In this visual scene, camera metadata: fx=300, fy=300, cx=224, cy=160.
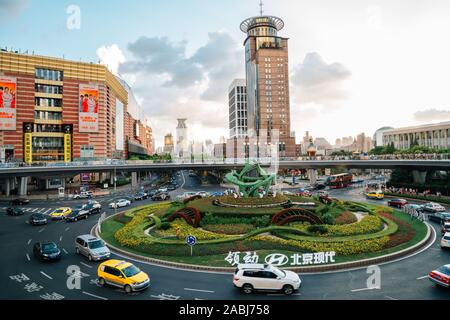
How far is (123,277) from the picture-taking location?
1772cm

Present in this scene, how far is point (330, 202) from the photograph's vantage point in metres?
39.1

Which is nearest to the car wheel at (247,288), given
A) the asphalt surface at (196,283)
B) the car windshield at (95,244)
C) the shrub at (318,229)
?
the asphalt surface at (196,283)

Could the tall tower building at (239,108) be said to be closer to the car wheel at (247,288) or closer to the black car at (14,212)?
the black car at (14,212)

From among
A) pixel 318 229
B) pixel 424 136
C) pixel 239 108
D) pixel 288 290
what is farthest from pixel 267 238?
pixel 239 108

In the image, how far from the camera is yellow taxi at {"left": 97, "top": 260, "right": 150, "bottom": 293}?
17.5m

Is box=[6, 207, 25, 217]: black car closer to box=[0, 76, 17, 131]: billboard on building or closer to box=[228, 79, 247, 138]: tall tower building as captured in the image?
box=[0, 76, 17, 131]: billboard on building

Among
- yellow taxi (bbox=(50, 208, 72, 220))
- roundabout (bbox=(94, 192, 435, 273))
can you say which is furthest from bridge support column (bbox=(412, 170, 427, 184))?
yellow taxi (bbox=(50, 208, 72, 220))

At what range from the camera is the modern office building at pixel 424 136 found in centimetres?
12012

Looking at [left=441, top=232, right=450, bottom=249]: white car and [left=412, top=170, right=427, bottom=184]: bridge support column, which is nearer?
[left=441, top=232, right=450, bottom=249]: white car

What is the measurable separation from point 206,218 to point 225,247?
788cm

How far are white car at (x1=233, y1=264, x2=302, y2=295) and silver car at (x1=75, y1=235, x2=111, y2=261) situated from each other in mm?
11756

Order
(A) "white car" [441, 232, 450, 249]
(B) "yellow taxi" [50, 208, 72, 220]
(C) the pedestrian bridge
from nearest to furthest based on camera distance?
(A) "white car" [441, 232, 450, 249] < (B) "yellow taxi" [50, 208, 72, 220] < (C) the pedestrian bridge

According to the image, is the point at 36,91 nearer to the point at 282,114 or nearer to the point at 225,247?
the point at 225,247
